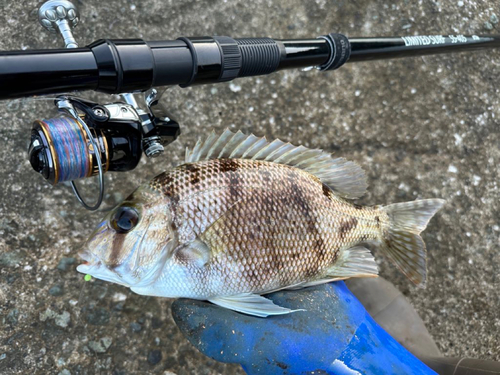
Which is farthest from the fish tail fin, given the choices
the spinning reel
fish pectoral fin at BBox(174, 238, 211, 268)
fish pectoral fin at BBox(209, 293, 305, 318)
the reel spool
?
the reel spool

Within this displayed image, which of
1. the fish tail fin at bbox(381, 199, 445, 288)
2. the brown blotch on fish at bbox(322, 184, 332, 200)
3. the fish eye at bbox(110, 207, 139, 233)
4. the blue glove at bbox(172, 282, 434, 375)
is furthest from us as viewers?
the fish tail fin at bbox(381, 199, 445, 288)

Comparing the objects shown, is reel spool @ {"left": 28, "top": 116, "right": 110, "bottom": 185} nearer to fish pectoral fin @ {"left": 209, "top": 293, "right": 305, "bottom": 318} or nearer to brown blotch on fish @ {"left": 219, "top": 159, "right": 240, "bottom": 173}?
brown blotch on fish @ {"left": 219, "top": 159, "right": 240, "bottom": 173}

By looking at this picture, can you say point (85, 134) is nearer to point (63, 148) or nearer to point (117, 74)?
point (63, 148)

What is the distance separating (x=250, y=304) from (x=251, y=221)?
340 millimetres

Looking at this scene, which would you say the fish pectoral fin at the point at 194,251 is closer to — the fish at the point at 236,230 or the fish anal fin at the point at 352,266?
the fish at the point at 236,230


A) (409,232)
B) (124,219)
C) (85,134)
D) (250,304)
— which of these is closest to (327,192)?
(409,232)

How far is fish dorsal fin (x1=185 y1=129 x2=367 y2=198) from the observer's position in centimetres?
173

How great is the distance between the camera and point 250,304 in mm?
1674

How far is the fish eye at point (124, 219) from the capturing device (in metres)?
1.52

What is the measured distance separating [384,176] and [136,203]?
1.57 meters

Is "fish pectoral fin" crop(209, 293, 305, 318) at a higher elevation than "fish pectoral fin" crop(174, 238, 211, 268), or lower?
lower

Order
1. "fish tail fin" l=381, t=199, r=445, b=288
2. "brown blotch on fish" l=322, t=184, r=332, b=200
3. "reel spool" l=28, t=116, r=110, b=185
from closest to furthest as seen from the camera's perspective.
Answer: "reel spool" l=28, t=116, r=110, b=185
"brown blotch on fish" l=322, t=184, r=332, b=200
"fish tail fin" l=381, t=199, r=445, b=288

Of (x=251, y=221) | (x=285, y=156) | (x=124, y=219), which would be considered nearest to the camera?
(x=124, y=219)

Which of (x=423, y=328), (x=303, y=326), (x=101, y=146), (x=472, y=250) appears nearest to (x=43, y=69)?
(x=101, y=146)
